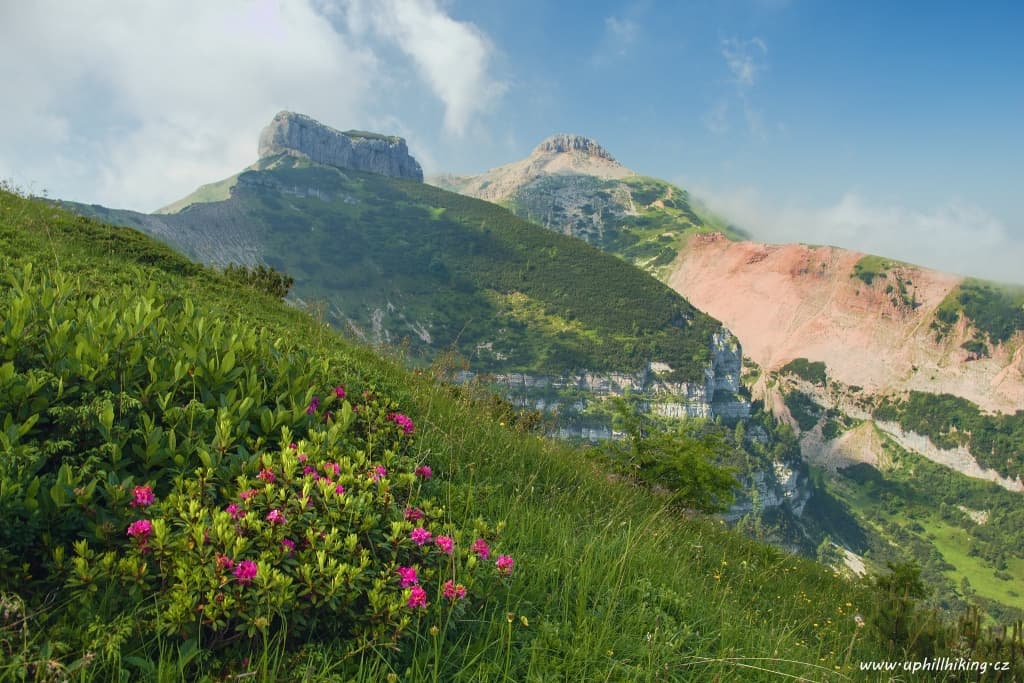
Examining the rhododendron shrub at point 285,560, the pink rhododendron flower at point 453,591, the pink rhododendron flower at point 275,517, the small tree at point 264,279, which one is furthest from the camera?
the small tree at point 264,279

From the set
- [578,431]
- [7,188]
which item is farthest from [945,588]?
[7,188]

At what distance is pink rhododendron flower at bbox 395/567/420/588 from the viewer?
7.68 ft

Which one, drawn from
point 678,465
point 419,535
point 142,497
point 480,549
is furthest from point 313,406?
point 678,465

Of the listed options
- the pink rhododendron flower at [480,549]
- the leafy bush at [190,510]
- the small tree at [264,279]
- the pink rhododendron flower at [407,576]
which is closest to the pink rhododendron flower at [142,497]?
the leafy bush at [190,510]

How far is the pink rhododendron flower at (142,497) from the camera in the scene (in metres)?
2.29

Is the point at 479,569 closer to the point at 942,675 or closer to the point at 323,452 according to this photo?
the point at 323,452

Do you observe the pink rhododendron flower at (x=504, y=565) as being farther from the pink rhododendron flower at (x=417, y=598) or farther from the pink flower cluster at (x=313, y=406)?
the pink flower cluster at (x=313, y=406)

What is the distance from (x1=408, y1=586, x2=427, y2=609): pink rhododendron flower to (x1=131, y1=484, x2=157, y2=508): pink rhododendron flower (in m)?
1.26

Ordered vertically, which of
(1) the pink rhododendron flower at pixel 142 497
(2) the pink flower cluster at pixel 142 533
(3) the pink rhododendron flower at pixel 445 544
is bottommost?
(3) the pink rhododendron flower at pixel 445 544

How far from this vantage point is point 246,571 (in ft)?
6.62

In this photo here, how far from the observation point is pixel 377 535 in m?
2.58

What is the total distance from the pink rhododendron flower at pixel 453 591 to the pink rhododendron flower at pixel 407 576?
15 centimetres

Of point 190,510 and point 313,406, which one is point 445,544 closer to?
point 190,510

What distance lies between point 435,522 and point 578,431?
157891 mm
